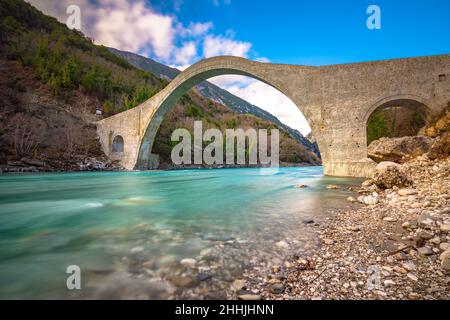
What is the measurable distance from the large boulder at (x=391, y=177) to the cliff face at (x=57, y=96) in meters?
23.1

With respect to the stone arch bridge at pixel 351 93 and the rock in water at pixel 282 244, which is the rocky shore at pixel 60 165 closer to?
the stone arch bridge at pixel 351 93

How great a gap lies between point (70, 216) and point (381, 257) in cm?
477

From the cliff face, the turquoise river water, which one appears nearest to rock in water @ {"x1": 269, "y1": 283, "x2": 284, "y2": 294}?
the turquoise river water

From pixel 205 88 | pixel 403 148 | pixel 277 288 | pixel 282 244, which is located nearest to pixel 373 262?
pixel 282 244

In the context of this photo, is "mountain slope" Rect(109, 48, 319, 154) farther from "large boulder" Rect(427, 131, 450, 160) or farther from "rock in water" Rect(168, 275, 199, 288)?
"rock in water" Rect(168, 275, 199, 288)

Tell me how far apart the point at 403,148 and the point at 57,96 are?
126ft

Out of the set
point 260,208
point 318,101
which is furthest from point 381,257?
point 318,101

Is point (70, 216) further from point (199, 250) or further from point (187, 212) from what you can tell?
point (199, 250)

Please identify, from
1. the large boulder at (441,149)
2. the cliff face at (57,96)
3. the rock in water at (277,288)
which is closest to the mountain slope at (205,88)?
the cliff face at (57,96)

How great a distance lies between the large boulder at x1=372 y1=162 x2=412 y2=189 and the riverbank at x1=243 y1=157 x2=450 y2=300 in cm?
162

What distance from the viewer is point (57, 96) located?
29.8m

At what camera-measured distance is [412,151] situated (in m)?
7.19

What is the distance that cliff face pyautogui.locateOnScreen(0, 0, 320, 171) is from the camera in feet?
63.2

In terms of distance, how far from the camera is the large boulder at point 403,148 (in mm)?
7117
